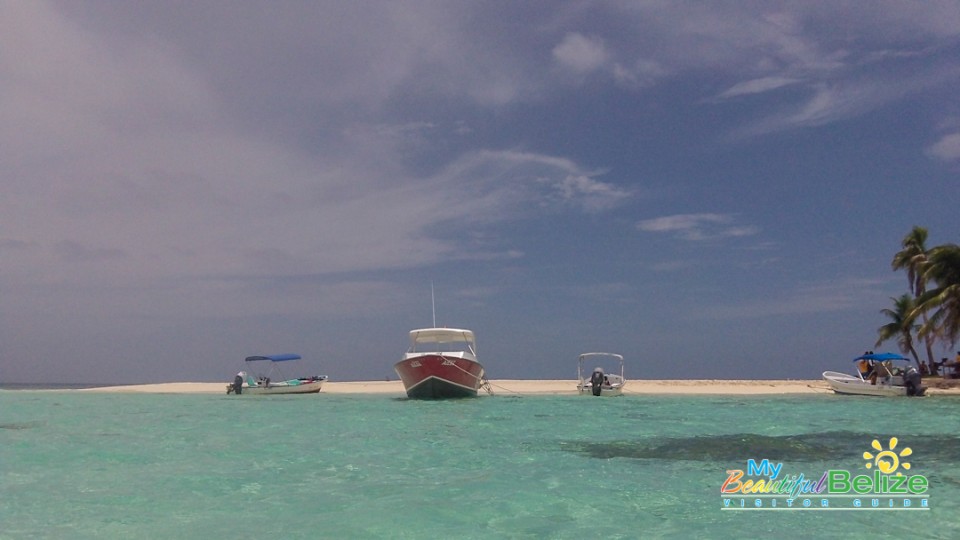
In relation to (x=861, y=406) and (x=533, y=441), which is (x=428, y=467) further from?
(x=861, y=406)

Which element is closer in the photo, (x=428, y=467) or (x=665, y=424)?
(x=428, y=467)

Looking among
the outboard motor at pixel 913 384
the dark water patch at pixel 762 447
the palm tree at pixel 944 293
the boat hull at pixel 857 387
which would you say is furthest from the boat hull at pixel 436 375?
the palm tree at pixel 944 293

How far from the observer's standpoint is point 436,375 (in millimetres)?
31031

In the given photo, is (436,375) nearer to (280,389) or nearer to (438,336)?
(438,336)

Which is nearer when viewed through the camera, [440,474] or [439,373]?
[440,474]

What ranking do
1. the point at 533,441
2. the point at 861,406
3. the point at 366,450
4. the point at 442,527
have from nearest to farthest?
the point at 442,527
the point at 366,450
the point at 533,441
the point at 861,406

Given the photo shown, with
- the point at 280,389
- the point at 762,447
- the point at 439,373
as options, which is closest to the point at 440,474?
the point at 762,447

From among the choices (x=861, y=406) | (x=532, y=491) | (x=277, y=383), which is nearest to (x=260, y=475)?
(x=532, y=491)

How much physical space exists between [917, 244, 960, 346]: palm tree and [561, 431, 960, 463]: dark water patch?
25566 mm

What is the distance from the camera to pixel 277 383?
4144 cm

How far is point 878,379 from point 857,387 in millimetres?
1044

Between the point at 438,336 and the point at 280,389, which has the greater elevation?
the point at 438,336

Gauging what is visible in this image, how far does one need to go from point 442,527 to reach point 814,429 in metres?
14.2

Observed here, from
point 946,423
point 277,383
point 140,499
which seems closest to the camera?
point 140,499
